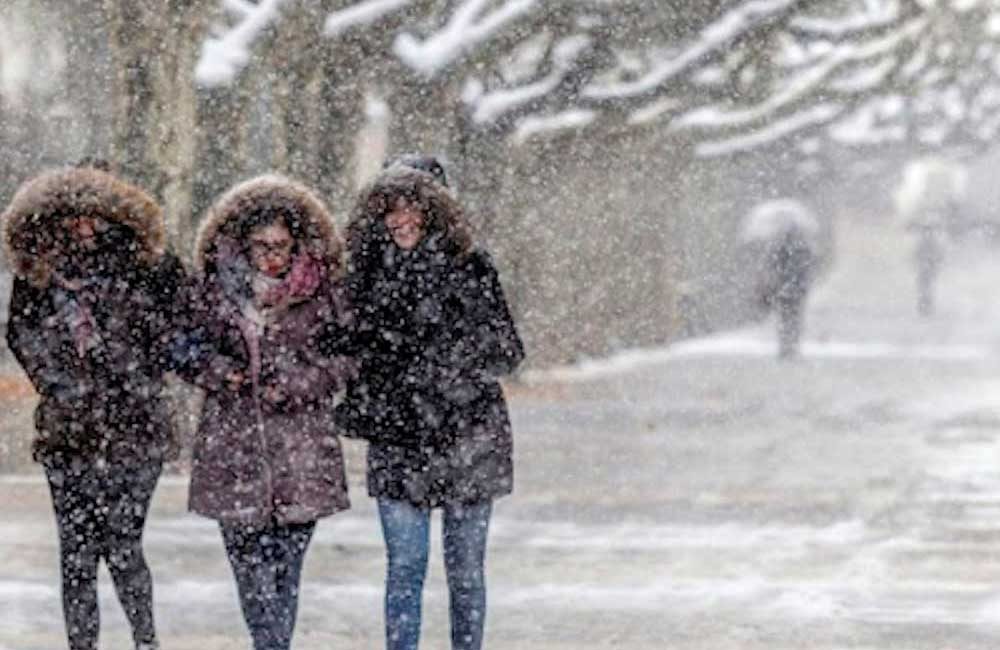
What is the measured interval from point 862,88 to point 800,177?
15.5 metres

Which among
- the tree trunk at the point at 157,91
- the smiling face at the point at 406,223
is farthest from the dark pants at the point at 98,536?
the tree trunk at the point at 157,91

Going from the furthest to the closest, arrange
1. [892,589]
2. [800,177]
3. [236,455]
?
[800,177], [892,589], [236,455]

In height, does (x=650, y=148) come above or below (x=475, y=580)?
above

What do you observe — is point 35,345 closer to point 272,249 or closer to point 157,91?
point 272,249

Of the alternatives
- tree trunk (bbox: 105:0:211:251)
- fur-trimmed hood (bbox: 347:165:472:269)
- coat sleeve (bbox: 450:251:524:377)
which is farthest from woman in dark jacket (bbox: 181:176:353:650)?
tree trunk (bbox: 105:0:211:251)

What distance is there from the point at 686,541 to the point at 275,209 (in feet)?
15.1

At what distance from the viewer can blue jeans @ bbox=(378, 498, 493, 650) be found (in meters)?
7.37

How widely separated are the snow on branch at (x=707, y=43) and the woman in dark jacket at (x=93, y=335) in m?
14.0

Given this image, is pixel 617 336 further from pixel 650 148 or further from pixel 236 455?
pixel 236 455

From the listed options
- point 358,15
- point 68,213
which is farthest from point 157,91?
point 68,213

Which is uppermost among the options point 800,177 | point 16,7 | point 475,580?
point 800,177

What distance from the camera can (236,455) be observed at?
721cm

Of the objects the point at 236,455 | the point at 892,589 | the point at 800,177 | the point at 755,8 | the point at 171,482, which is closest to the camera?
the point at 236,455

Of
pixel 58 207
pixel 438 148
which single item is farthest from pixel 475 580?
pixel 438 148
